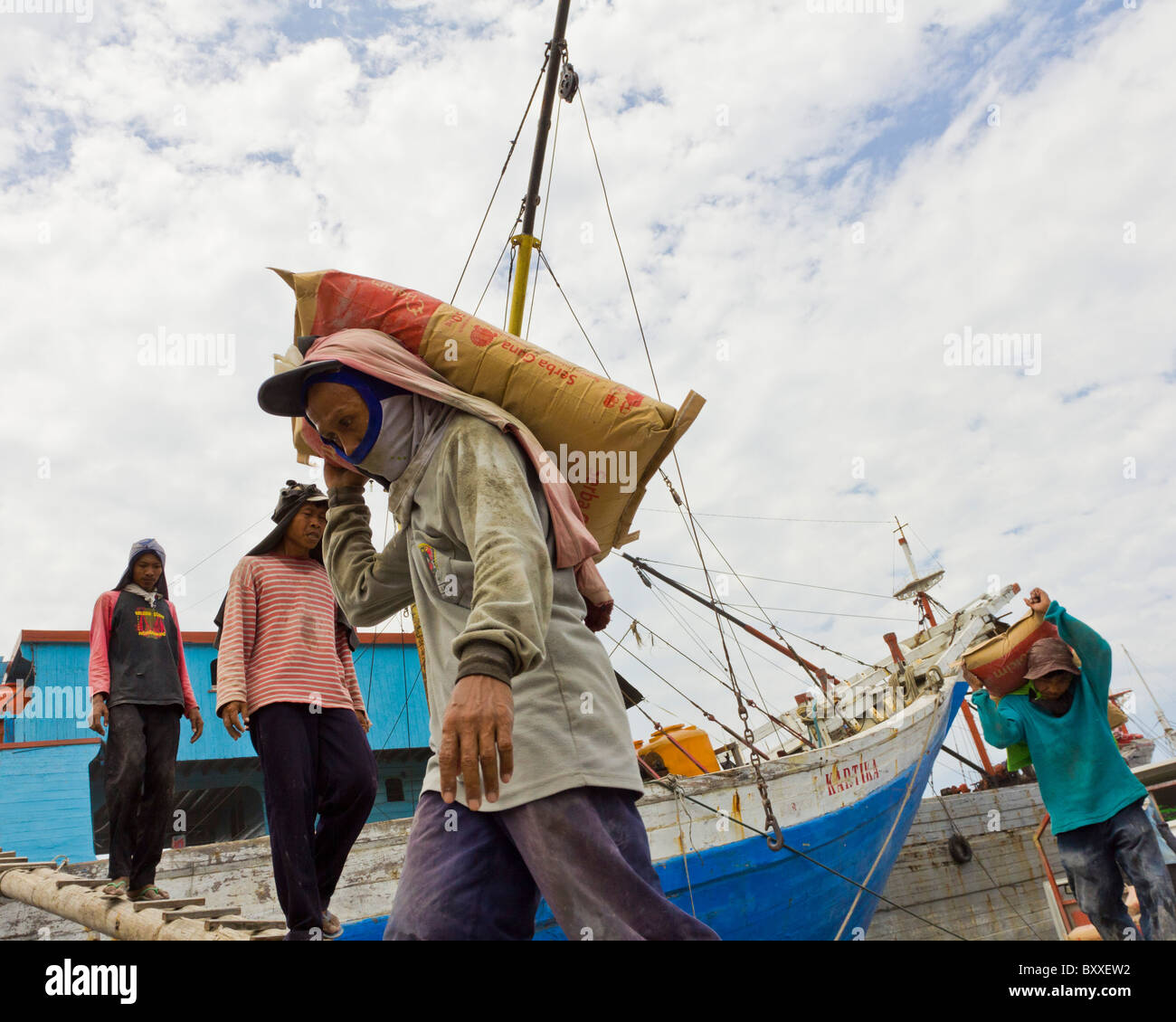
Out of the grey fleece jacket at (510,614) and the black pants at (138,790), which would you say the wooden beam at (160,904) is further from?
the grey fleece jacket at (510,614)

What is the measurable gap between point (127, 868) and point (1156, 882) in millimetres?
5240

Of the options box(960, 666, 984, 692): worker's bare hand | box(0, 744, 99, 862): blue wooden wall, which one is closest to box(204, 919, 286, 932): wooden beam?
box(960, 666, 984, 692): worker's bare hand

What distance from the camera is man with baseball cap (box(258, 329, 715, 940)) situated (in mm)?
1408

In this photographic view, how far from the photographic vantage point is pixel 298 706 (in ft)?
11.5

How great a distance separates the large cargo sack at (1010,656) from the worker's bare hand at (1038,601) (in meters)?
0.19

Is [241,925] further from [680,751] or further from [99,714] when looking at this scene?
[680,751]

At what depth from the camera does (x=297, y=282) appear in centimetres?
237

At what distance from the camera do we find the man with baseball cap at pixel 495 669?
141 centimetres

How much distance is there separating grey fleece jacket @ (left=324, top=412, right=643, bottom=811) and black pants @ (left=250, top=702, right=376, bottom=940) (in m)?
1.77

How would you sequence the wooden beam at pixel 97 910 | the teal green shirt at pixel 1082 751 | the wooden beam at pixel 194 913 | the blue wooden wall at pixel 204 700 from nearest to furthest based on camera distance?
the wooden beam at pixel 97 910 < the wooden beam at pixel 194 913 < the teal green shirt at pixel 1082 751 < the blue wooden wall at pixel 204 700

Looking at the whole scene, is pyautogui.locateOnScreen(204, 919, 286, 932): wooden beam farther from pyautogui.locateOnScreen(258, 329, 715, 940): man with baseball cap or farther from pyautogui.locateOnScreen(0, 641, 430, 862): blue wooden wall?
pyautogui.locateOnScreen(0, 641, 430, 862): blue wooden wall

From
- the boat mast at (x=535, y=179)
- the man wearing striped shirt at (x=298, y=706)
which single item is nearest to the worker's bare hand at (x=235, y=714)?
the man wearing striped shirt at (x=298, y=706)

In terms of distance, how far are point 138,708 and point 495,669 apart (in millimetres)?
3919
